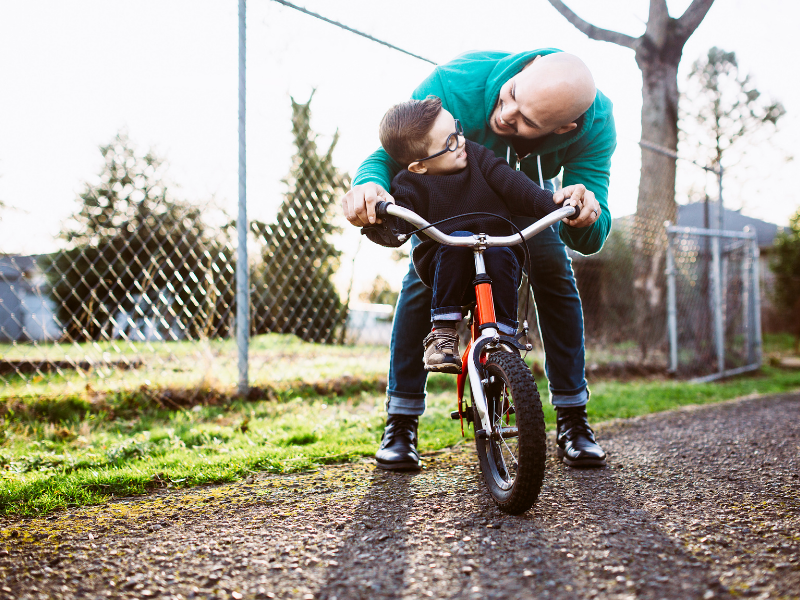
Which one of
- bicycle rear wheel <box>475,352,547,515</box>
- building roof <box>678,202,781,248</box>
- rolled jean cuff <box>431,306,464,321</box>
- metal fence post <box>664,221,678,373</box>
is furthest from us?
building roof <box>678,202,781,248</box>

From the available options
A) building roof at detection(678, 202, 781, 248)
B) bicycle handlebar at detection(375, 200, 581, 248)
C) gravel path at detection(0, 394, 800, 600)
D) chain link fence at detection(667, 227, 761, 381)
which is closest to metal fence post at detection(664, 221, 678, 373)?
chain link fence at detection(667, 227, 761, 381)

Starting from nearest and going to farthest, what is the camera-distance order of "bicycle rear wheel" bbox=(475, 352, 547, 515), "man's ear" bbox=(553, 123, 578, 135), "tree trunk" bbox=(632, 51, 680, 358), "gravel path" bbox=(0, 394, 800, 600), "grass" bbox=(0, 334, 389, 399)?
1. "gravel path" bbox=(0, 394, 800, 600)
2. "bicycle rear wheel" bbox=(475, 352, 547, 515)
3. "man's ear" bbox=(553, 123, 578, 135)
4. "grass" bbox=(0, 334, 389, 399)
5. "tree trunk" bbox=(632, 51, 680, 358)

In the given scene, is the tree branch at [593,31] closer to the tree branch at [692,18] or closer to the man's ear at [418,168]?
the tree branch at [692,18]

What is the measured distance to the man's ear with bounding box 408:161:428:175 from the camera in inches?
65.9

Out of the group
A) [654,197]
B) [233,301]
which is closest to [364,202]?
[233,301]

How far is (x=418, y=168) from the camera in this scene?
1.69m

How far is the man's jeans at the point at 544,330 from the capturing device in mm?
1978

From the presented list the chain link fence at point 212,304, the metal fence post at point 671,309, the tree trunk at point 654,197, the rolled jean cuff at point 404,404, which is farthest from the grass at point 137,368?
the tree trunk at point 654,197

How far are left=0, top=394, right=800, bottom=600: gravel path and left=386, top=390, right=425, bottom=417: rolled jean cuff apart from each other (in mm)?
227

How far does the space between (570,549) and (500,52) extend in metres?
1.73

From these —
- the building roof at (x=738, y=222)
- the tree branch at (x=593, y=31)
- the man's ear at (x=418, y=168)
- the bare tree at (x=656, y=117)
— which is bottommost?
the man's ear at (x=418, y=168)

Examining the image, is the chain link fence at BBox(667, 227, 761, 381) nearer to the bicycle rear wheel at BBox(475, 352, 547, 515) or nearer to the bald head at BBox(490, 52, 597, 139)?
the bald head at BBox(490, 52, 597, 139)

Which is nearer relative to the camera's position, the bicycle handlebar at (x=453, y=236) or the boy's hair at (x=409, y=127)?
the bicycle handlebar at (x=453, y=236)

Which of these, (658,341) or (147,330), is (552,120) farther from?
(658,341)
